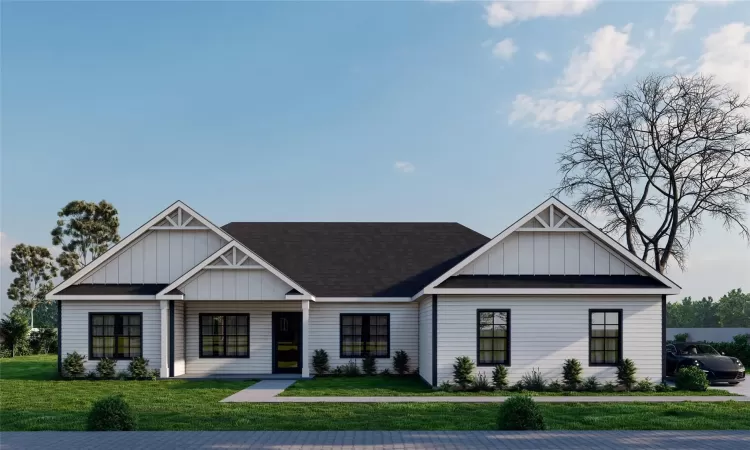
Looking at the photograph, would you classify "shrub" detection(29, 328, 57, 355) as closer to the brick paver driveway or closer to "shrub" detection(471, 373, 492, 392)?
"shrub" detection(471, 373, 492, 392)

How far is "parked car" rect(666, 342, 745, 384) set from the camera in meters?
23.3

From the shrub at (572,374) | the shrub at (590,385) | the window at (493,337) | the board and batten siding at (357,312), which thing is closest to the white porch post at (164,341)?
the board and batten siding at (357,312)

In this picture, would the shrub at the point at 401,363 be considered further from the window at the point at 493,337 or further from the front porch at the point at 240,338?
the window at the point at 493,337

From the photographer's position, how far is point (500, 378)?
66.0 feet

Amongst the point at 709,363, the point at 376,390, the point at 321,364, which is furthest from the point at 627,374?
the point at 321,364

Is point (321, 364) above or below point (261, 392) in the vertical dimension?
below

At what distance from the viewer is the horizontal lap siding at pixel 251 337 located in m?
24.9

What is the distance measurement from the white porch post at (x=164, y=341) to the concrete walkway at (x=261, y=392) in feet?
12.0

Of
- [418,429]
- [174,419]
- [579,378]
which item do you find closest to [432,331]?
[579,378]

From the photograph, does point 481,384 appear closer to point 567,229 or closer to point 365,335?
point 567,229

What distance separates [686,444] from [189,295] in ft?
55.9

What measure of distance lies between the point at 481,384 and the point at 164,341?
36.8 ft

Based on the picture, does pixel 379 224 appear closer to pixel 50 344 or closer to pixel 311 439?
pixel 311 439

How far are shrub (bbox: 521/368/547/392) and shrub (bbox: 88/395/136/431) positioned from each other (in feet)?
39.3
